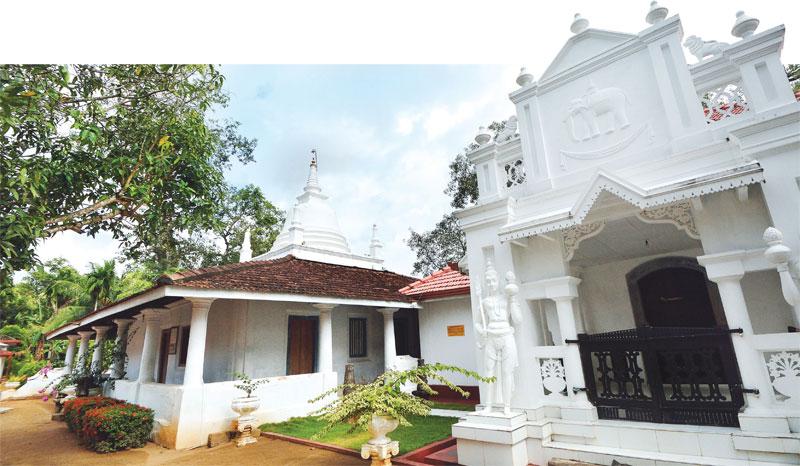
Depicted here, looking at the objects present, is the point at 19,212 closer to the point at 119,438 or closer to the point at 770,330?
the point at 119,438

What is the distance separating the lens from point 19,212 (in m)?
4.84

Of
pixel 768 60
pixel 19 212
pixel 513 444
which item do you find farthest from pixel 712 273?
pixel 19 212

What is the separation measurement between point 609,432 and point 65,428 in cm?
1266

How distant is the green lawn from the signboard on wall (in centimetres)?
265

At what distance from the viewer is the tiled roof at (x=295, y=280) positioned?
7484 millimetres

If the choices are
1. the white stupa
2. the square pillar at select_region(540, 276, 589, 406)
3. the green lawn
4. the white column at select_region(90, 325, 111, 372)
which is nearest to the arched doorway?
the square pillar at select_region(540, 276, 589, 406)

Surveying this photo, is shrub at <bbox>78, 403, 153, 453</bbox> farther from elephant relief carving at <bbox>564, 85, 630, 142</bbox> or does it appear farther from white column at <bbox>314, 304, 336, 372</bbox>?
elephant relief carving at <bbox>564, 85, 630, 142</bbox>

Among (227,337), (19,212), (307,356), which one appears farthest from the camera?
(307,356)

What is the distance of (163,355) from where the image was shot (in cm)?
1184

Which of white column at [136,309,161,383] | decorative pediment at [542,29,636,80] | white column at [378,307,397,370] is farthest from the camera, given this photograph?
white column at [378,307,397,370]

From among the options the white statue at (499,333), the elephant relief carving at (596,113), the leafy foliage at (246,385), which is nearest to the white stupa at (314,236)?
the leafy foliage at (246,385)

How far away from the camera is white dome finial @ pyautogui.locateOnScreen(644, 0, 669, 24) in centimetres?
496

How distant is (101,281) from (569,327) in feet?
77.4

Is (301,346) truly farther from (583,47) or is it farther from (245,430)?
(583,47)
